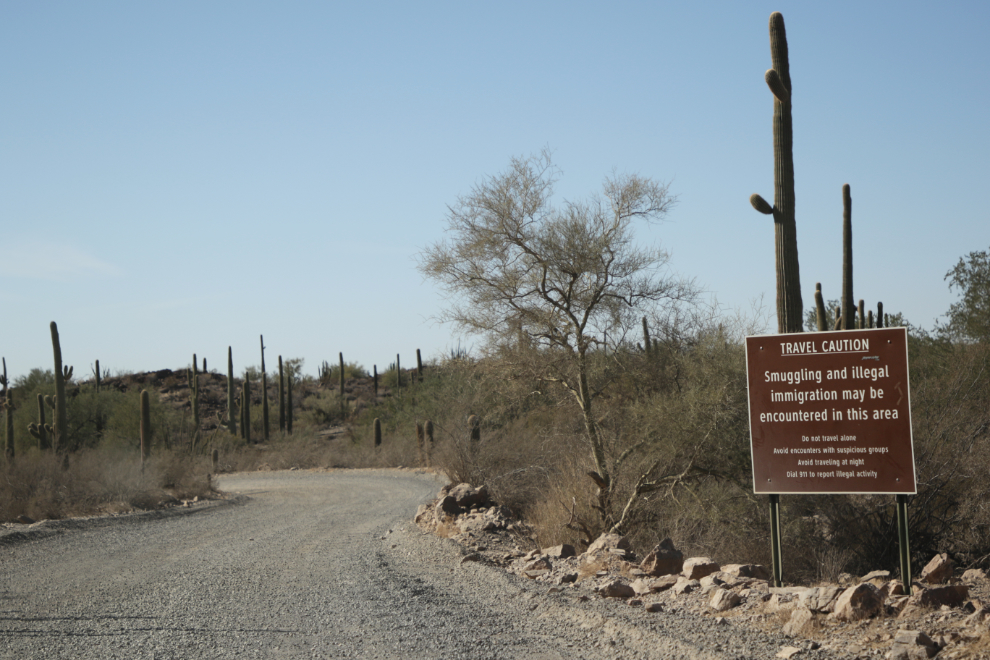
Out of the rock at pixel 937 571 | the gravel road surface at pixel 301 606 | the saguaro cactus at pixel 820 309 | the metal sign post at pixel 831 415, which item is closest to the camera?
the gravel road surface at pixel 301 606

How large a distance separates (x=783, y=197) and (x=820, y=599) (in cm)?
583

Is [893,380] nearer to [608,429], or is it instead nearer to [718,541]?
[718,541]

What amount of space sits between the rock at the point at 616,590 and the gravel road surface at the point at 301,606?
311 millimetres

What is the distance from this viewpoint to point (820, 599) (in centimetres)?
671

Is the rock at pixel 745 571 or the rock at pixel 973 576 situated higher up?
the rock at pixel 745 571

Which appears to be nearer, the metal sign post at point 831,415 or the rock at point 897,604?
the rock at point 897,604

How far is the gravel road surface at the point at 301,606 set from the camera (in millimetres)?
6770

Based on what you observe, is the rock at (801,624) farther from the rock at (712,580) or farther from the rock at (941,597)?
the rock at (712,580)

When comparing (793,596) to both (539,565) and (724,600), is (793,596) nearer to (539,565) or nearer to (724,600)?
(724,600)

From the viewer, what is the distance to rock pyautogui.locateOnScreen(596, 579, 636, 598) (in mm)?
8250

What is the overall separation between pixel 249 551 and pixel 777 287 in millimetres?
9627

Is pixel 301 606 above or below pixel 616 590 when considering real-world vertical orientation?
below

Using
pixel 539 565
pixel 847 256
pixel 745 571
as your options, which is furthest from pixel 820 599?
pixel 847 256

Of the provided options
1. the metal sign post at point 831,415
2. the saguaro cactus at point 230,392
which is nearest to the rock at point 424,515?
the metal sign post at point 831,415
